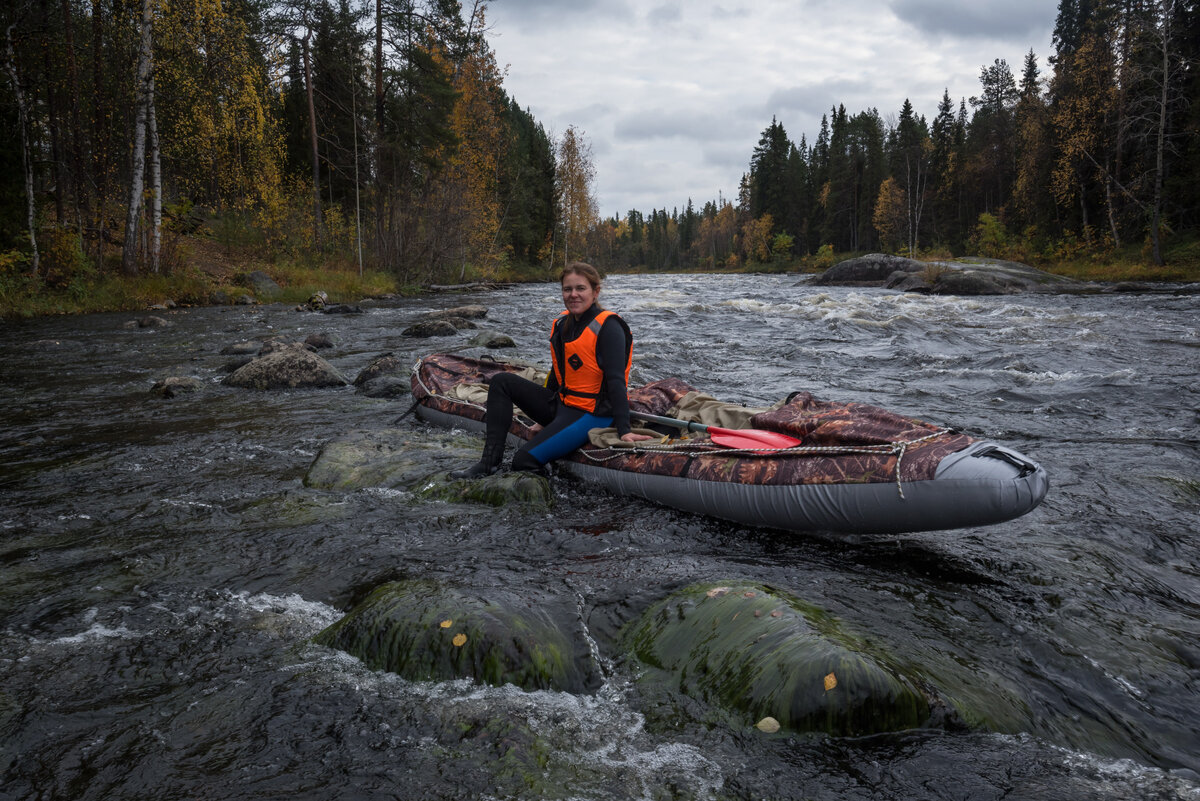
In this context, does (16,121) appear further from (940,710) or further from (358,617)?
(940,710)

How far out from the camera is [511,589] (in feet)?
11.1

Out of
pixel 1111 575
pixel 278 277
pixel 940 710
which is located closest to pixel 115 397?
pixel 940 710

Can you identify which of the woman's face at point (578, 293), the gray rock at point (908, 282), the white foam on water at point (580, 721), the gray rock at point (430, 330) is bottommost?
the white foam on water at point (580, 721)

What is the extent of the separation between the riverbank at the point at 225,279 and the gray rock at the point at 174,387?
826 cm

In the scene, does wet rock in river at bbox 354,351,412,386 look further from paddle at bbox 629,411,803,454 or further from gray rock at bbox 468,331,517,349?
paddle at bbox 629,411,803,454

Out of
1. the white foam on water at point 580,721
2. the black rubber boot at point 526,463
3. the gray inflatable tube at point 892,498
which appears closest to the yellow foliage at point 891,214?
the black rubber boot at point 526,463

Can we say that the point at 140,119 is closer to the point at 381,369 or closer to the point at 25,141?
the point at 25,141

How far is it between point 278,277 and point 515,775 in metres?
20.9

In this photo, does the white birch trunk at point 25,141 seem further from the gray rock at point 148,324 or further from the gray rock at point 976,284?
the gray rock at point 976,284

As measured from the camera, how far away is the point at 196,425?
664 centimetres

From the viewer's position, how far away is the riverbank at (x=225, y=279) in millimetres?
14094

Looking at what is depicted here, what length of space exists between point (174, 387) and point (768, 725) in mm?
7929

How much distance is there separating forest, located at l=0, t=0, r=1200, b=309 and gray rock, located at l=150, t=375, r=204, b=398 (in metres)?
8.03

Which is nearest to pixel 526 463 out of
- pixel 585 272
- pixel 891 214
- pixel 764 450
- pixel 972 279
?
pixel 585 272
